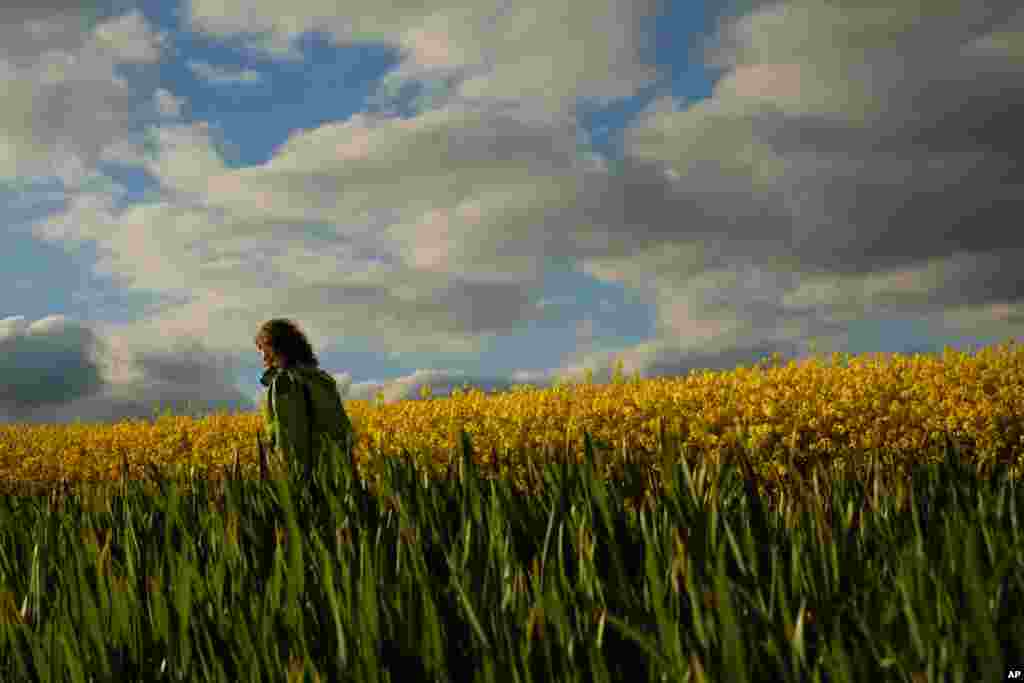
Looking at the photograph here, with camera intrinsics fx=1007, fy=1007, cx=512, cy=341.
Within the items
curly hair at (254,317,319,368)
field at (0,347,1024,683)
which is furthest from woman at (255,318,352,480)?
field at (0,347,1024,683)

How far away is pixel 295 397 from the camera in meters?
7.83

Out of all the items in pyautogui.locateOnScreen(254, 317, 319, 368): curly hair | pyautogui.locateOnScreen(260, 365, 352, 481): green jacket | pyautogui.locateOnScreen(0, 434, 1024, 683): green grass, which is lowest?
pyautogui.locateOnScreen(0, 434, 1024, 683): green grass

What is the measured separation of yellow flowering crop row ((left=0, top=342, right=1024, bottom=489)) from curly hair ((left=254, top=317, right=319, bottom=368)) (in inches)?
40.4

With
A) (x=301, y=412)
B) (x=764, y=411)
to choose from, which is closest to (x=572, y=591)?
(x=301, y=412)

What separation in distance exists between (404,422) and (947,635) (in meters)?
10.6

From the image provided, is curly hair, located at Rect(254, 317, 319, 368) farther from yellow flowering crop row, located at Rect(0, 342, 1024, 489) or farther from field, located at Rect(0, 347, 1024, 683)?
field, located at Rect(0, 347, 1024, 683)

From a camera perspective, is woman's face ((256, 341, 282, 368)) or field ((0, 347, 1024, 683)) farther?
woman's face ((256, 341, 282, 368))

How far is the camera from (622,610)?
7.43 feet

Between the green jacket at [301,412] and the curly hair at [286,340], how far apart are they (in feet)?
0.66

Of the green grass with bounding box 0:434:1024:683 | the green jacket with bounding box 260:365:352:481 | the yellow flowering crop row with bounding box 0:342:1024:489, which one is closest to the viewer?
the green grass with bounding box 0:434:1024:683

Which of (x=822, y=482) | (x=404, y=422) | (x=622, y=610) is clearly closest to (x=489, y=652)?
(x=622, y=610)

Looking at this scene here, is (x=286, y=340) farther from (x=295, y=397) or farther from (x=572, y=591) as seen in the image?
(x=572, y=591)

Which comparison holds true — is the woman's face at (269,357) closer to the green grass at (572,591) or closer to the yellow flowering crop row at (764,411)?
the yellow flowering crop row at (764,411)

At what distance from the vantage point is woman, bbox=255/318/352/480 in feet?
25.4
